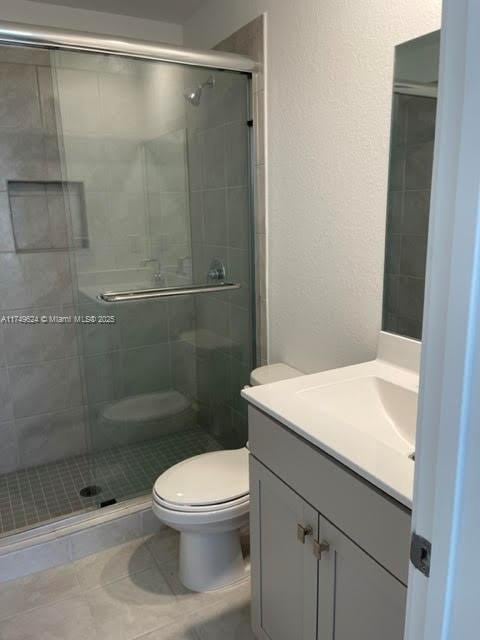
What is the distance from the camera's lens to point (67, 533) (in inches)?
77.7

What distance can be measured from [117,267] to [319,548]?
145 cm

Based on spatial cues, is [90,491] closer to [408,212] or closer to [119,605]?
[119,605]

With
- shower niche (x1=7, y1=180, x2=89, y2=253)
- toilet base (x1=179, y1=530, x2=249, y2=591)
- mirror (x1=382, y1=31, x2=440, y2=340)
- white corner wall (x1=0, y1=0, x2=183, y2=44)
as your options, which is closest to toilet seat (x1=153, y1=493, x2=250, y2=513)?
toilet base (x1=179, y1=530, x2=249, y2=591)

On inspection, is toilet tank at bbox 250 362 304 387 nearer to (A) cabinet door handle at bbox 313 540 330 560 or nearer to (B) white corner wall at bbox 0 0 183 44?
(A) cabinet door handle at bbox 313 540 330 560

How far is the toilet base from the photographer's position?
180cm

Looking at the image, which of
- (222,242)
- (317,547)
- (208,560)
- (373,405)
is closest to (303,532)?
(317,547)

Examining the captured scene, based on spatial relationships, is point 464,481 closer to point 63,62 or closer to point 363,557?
point 363,557

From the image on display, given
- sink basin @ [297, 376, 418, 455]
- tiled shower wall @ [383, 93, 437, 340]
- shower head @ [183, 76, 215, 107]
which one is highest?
shower head @ [183, 76, 215, 107]

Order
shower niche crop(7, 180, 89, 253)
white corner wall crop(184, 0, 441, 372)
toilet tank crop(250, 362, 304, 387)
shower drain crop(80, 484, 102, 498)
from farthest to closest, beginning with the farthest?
shower niche crop(7, 180, 89, 253) → shower drain crop(80, 484, 102, 498) → toilet tank crop(250, 362, 304, 387) → white corner wall crop(184, 0, 441, 372)

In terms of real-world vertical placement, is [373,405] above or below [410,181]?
below

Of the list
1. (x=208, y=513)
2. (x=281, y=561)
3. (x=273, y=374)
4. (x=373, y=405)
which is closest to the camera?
(x=281, y=561)

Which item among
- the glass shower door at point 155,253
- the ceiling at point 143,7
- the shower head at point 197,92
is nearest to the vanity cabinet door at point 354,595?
the glass shower door at point 155,253

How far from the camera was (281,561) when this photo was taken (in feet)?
4.25

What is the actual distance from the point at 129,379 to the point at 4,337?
0.73 m
